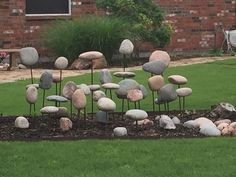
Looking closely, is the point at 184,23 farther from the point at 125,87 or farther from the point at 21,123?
the point at 21,123

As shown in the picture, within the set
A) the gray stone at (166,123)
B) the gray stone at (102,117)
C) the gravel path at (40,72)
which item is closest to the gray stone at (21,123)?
the gray stone at (102,117)

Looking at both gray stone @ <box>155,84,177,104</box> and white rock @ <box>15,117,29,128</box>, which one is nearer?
white rock @ <box>15,117,29,128</box>

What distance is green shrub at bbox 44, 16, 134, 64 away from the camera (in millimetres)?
16375

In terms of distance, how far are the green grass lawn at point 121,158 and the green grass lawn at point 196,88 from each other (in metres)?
2.64

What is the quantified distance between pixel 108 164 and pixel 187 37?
14422 millimetres

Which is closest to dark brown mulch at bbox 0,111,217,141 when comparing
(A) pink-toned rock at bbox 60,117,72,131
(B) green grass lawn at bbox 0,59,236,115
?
(A) pink-toned rock at bbox 60,117,72,131

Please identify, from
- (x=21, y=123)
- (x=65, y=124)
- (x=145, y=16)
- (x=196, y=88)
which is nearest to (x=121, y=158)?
(x=65, y=124)

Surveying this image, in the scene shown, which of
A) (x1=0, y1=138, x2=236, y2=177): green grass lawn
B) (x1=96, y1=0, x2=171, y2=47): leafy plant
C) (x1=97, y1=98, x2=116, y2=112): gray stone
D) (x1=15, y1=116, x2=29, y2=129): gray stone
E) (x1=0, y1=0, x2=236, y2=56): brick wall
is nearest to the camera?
(x1=0, y1=138, x2=236, y2=177): green grass lawn

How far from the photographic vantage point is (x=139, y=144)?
666cm

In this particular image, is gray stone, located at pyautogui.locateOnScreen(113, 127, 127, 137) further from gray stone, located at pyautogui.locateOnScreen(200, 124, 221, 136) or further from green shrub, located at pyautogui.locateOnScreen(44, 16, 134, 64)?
green shrub, located at pyautogui.locateOnScreen(44, 16, 134, 64)

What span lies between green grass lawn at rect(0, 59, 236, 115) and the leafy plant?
6.76 ft

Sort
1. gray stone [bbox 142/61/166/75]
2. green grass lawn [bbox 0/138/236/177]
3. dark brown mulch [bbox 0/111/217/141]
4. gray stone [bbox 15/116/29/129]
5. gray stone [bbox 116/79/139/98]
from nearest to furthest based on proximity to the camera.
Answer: green grass lawn [bbox 0/138/236/177] → dark brown mulch [bbox 0/111/217/141] → gray stone [bbox 15/116/29/129] → gray stone [bbox 116/79/139/98] → gray stone [bbox 142/61/166/75]

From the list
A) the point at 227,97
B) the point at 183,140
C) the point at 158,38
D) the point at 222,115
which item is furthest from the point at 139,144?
the point at 158,38

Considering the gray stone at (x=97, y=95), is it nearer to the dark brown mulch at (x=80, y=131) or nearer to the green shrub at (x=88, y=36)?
the dark brown mulch at (x=80, y=131)
